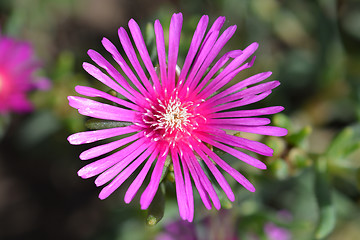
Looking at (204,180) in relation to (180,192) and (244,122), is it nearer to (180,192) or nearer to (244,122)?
(180,192)

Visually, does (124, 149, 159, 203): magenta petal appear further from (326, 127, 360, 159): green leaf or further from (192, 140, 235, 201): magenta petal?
(326, 127, 360, 159): green leaf

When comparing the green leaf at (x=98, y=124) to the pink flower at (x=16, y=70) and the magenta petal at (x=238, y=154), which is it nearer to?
Answer: the magenta petal at (x=238, y=154)

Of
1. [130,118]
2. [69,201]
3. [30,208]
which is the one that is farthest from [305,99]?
[30,208]

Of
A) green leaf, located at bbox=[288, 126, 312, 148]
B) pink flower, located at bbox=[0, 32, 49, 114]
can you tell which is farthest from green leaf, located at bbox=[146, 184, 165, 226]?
pink flower, located at bbox=[0, 32, 49, 114]

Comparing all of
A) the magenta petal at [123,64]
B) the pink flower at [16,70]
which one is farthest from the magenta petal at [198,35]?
the pink flower at [16,70]

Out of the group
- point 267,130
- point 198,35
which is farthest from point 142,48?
point 267,130

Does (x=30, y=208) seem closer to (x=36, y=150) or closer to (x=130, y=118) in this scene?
(x=36, y=150)
